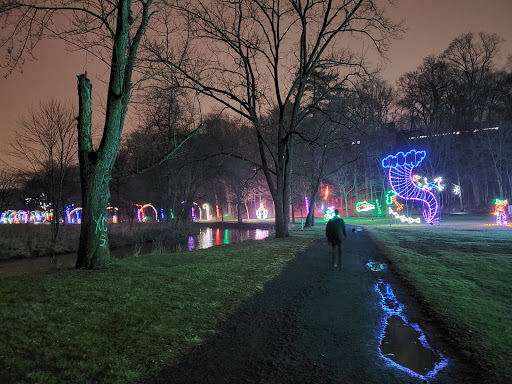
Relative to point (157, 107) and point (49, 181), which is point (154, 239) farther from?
point (157, 107)

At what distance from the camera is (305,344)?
5.04 meters

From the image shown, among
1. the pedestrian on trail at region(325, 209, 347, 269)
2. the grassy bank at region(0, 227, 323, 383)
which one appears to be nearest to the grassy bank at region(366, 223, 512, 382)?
the pedestrian on trail at region(325, 209, 347, 269)

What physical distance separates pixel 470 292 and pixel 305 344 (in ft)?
15.9

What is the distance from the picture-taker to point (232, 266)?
10734 millimetres

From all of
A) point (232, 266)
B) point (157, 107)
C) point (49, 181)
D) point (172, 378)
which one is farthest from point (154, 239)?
point (172, 378)

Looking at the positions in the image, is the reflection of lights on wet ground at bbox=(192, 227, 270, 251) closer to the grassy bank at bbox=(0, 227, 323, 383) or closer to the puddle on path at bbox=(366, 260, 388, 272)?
the puddle on path at bbox=(366, 260, 388, 272)

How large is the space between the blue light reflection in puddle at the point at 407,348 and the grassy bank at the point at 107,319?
105 inches

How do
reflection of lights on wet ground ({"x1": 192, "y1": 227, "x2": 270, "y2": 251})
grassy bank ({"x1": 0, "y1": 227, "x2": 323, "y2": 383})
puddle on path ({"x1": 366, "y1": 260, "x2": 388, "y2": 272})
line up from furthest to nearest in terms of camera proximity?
1. reflection of lights on wet ground ({"x1": 192, "y1": 227, "x2": 270, "y2": 251})
2. puddle on path ({"x1": 366, "y1": 260, "x2": 388, "y2": 272})
3. grassy bank ({"x1": 0, "y1": 227, "x2": 323, "y2": 383})

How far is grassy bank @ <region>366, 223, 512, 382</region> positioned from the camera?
15.9 feet

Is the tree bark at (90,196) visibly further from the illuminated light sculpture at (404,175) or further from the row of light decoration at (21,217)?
the row of light decoration at (21,217)

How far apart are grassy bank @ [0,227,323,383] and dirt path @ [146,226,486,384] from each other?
416 mm

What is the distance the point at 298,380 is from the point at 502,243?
16.2 metres

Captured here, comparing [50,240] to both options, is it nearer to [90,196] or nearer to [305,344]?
[90,196]

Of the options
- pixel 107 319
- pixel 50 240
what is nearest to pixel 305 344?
pixel 107 319
